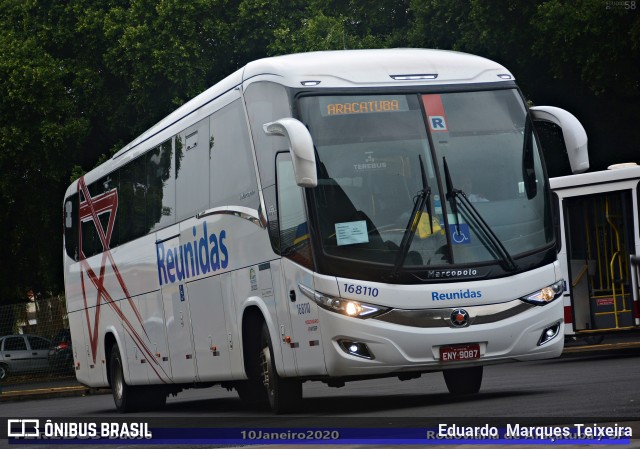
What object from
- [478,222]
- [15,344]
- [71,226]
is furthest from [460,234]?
[15,344]

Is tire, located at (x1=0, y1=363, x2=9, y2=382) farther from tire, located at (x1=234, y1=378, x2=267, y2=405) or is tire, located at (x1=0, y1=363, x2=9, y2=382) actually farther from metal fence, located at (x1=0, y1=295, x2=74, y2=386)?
tire, located at (x1=234, y1=378, x2=267, y2=405)

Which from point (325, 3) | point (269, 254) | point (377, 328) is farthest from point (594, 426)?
point (325, 3)

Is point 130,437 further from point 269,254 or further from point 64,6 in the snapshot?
point 64,6

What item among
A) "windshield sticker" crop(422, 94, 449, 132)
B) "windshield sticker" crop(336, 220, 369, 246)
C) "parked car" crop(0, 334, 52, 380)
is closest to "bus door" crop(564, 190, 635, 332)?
"windshield sticker" crop(422, 94, 449, 132)

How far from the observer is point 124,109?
41531mm

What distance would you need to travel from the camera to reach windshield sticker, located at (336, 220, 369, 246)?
13492mm

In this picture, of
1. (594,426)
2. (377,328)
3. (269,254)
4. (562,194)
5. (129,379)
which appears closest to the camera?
(594,426)

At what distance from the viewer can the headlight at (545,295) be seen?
1373 centimetres

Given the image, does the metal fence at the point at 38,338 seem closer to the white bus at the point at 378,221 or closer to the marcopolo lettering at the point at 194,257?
the marcopolo lettering at the point at 194,257

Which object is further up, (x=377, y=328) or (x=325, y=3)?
(x=325, y=3)

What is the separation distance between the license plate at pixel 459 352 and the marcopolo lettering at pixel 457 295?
0.48 meters

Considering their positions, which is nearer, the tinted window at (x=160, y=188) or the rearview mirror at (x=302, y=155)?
the rearview mirror at (x=302, y=155)

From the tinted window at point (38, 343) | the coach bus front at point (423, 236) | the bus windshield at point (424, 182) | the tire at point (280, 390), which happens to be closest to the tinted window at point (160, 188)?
the tire at point (280, 390)

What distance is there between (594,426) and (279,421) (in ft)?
14.1
